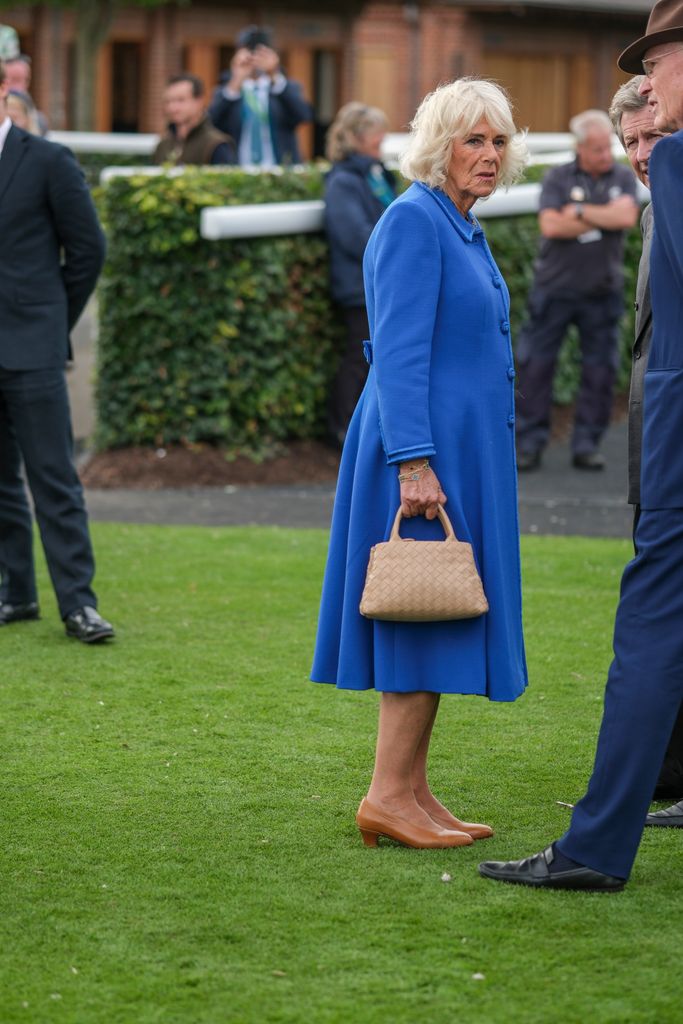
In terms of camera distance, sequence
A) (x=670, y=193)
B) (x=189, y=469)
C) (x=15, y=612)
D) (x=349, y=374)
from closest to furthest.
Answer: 1. (x=670, y=193)
2. (x=15, y=612)
3. (x=189, y=469)
4. (x=349, y=374)

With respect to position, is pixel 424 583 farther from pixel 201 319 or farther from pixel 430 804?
pixel 201 319

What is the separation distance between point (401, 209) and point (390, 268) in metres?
0.15

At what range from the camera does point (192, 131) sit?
40.3 ft

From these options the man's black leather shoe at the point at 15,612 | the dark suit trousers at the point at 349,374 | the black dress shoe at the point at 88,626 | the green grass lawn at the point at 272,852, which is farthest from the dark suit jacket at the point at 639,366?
the dark suit trousers at the point at 349,374

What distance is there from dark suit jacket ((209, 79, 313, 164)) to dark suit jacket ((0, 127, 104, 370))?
7521 millimetres

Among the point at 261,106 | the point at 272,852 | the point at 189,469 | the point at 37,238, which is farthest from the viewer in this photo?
the point at 261,106

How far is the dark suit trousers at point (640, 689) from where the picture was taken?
3.97 meters

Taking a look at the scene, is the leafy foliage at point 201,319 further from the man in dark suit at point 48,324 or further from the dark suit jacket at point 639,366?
the dark suit jacket at point 639,366

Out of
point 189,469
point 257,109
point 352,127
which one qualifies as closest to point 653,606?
point 189,469

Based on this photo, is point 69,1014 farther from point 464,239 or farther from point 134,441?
point 134,441

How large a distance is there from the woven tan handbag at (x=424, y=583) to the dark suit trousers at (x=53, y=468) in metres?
2.83

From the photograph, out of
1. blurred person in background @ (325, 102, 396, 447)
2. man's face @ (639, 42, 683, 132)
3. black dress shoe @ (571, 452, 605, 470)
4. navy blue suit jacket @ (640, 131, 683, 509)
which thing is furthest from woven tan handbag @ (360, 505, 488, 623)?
black dress shoe @ (571, 452, 605, 470)

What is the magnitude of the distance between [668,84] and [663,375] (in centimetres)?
67

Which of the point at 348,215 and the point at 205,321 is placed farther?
the point at 348,215
